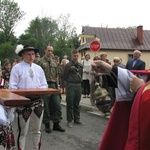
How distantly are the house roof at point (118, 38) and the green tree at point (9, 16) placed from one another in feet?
76.6

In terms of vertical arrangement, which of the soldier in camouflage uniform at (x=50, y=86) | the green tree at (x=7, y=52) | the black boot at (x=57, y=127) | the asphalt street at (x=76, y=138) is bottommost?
the asphalt street at (x=76, y=138)

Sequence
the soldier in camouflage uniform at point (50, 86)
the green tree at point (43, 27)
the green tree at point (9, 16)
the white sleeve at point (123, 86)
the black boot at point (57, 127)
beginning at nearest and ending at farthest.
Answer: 1. the white sleeve at point (123, 86)
2. the soldier in camouflage uniform at point (50, 86)
3. the black boot at point (57, 127)
4. the green tree at point (9, 16)
5. the green tree at point (43, 27)

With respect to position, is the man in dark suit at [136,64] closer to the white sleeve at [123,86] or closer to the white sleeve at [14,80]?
the white sleeve at [14,80]

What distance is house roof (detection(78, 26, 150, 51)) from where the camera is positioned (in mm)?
36750

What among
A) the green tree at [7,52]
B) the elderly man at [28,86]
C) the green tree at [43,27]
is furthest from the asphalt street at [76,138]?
the green tree at [43,27]

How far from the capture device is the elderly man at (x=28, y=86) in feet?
14.1

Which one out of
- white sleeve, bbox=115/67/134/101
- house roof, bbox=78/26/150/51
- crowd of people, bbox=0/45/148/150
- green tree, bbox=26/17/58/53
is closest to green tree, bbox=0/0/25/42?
green tree, bbox=26/17/58/53

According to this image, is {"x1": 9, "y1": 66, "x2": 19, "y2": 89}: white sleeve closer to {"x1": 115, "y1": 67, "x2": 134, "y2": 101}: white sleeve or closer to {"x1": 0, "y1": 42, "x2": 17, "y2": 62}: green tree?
{"x1": 115, "y1": 67, "x2": 134, "y2": 101}: white sleeve

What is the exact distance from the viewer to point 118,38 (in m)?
37.8

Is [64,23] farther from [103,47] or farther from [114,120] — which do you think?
[114,120]

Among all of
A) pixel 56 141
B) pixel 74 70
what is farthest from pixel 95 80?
pixel 56 141

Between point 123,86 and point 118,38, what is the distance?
35950 millimetres

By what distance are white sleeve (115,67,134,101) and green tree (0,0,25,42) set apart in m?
55.9

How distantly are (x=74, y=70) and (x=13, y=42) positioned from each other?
152ft
